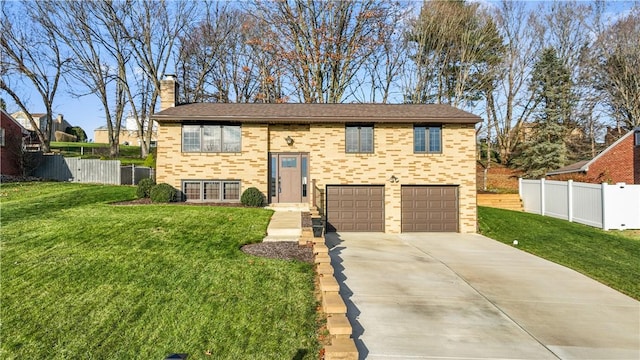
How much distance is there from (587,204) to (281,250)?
48.4 feet

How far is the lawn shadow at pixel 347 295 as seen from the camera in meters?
5.04

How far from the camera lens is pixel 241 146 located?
1534 cm

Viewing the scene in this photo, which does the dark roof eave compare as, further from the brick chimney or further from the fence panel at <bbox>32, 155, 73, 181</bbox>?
the fence panel at <bbox>32, 155, 73, 181</bbox>

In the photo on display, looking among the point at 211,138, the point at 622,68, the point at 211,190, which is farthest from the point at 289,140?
the point at 622,68

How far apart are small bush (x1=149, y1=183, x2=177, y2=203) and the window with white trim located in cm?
70

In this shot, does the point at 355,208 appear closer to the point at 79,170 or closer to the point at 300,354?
the point at 300,354

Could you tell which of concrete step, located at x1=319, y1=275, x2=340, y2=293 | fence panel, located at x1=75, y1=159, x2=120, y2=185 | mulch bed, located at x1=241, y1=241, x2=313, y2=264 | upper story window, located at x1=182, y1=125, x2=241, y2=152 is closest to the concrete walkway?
mulch bed, located at x1=241, y1=241, x2=313, y2=264

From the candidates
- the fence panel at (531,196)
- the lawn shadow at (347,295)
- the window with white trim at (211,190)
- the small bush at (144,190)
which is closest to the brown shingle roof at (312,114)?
the window with white trim at (211,190)

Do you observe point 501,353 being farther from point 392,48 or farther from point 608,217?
point 392,48

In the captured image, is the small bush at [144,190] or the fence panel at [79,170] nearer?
the small bush at [144,190]

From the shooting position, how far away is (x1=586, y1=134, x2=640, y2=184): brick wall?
19.9 m

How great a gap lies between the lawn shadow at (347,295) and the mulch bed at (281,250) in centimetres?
81

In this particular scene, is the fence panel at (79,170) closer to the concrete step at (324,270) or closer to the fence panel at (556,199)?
the concrete step at (324,270)

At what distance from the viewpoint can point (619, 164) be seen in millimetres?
20359
